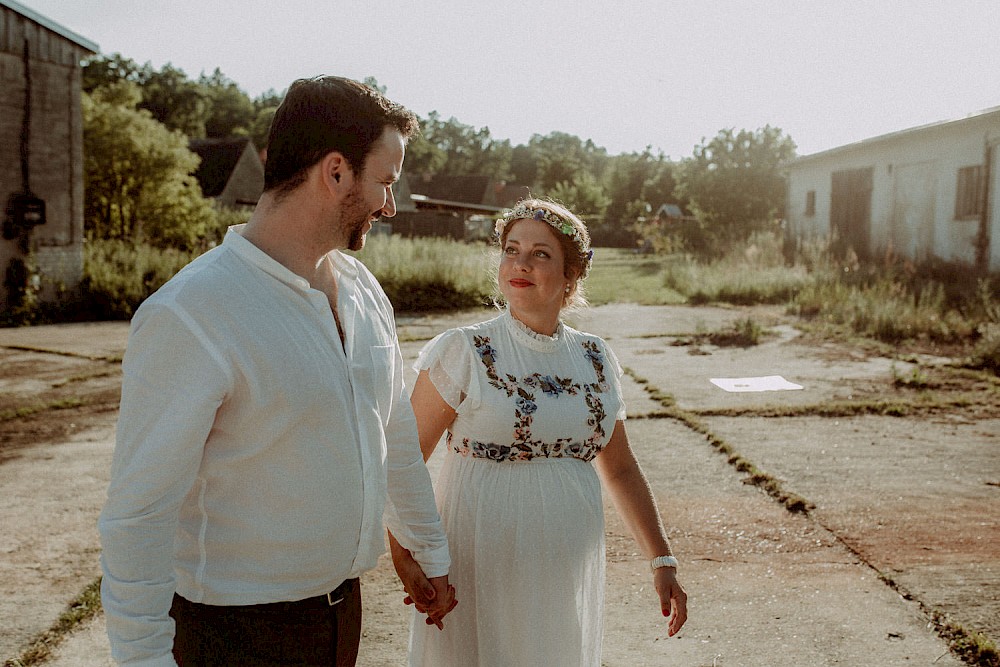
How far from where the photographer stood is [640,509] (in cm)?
263

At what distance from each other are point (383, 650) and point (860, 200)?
20882 millimetres

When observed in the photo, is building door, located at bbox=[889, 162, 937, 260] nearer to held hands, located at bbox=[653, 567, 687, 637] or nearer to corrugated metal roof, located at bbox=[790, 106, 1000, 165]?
corrugated metal roof, located at bbox=[790, 106, 1000, 165]

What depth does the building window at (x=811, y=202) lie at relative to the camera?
79.3ft

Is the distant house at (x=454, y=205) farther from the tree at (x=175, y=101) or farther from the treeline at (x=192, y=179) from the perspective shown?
the tree at (x=175, y=101)

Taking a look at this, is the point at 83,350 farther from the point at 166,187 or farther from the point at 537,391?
the point at 166,187

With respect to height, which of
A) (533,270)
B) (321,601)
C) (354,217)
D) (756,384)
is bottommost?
(756,384)

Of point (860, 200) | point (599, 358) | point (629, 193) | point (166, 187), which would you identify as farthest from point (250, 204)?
point (599, 358)

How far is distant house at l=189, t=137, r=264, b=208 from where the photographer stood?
3866 centimetres

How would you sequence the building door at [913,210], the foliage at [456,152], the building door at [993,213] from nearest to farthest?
the building door at [993,213] → the building door at [913,210] → the foliage at [456,152]

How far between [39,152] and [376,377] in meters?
Result: 15.5

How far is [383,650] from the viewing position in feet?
11.3

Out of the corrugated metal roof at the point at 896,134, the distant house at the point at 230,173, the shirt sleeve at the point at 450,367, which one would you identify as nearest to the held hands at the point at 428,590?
the shirt sleeve at the point at 450,367

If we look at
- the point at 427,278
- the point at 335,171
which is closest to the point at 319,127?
the point at 335,171

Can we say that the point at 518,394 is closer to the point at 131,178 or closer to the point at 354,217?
the point at 354,217
